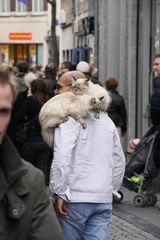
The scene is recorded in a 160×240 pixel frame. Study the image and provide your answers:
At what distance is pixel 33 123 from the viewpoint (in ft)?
36.1

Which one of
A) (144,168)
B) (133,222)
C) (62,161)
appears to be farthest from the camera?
(144,168)

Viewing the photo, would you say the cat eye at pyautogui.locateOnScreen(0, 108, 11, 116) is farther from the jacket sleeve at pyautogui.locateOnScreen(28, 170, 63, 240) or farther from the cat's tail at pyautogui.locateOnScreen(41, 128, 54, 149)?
the cat's tail at pyautogui.locateOnScreen(41, 128, 54, 149)

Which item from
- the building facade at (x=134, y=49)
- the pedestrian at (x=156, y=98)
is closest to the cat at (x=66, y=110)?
the pedestrian at (x=156, y=98)

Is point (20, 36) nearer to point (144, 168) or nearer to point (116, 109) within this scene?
point (116, 109)

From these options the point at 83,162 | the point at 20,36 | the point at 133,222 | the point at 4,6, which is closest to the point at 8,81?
the point at 83,162

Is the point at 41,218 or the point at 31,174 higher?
the point at 31,174

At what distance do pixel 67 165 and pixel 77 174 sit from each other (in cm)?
15

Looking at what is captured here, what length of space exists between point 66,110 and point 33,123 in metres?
4.67

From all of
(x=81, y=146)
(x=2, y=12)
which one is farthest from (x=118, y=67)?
(x=2, y=12)

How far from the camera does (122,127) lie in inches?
556

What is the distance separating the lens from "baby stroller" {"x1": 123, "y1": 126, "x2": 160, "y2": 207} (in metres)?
11.6

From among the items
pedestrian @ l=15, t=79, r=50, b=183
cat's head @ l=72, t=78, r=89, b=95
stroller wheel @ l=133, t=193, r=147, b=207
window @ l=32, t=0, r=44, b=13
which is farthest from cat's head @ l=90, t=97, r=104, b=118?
window @ l=32, t=0, r=44, b=13

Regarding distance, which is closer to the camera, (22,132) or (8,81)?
(8,81)

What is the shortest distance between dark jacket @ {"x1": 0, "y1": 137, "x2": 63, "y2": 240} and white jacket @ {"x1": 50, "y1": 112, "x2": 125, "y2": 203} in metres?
2.81
